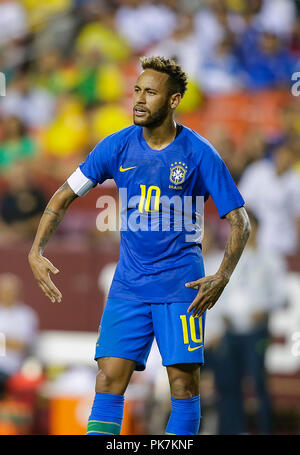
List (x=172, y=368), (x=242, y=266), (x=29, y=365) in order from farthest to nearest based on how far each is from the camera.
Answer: (x=29, y=365)
(x=242, y=266)
(x=172, y=368)

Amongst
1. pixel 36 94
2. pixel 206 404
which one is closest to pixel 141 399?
pixel 206 404

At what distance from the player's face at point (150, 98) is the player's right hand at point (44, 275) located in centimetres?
89

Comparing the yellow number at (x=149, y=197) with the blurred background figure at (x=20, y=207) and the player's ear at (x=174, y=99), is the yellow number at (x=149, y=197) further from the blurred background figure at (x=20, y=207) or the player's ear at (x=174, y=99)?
the blurred background figure at (x=20, y=207)

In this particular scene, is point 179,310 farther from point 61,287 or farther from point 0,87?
point 0,87

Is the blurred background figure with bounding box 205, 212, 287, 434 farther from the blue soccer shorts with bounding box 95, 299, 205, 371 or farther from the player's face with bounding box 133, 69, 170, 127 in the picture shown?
the player's face with bounding box 133, 69, 170, 127

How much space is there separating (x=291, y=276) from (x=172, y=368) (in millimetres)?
4793

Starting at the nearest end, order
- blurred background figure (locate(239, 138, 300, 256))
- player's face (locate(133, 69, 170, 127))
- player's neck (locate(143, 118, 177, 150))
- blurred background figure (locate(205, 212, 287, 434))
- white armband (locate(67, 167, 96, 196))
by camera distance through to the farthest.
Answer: player's face (locate(133, 69, 170, 127))
player's neck (locate(143, 118, 177, 150))
white armband (locate(67, 167, 96, 196))
blurred background figure (locate(205, 212, 287, 434))
blurred background figure (locate(239, 138, 300, 256))

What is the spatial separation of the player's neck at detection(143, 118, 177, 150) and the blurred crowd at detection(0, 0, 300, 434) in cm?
341

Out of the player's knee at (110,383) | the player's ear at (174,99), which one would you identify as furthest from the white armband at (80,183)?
the player's knee at (110,383)

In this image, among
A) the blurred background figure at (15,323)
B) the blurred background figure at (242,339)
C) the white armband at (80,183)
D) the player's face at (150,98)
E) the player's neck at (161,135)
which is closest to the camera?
the player's face at (150,98)

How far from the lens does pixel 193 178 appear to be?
461cm

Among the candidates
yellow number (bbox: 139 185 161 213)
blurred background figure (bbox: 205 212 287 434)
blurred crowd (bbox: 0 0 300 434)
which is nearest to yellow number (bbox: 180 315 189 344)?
yellow number (bbox: 139 185 161 213)

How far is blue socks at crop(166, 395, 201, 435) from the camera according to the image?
4578mm

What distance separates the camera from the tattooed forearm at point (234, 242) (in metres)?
4.46
